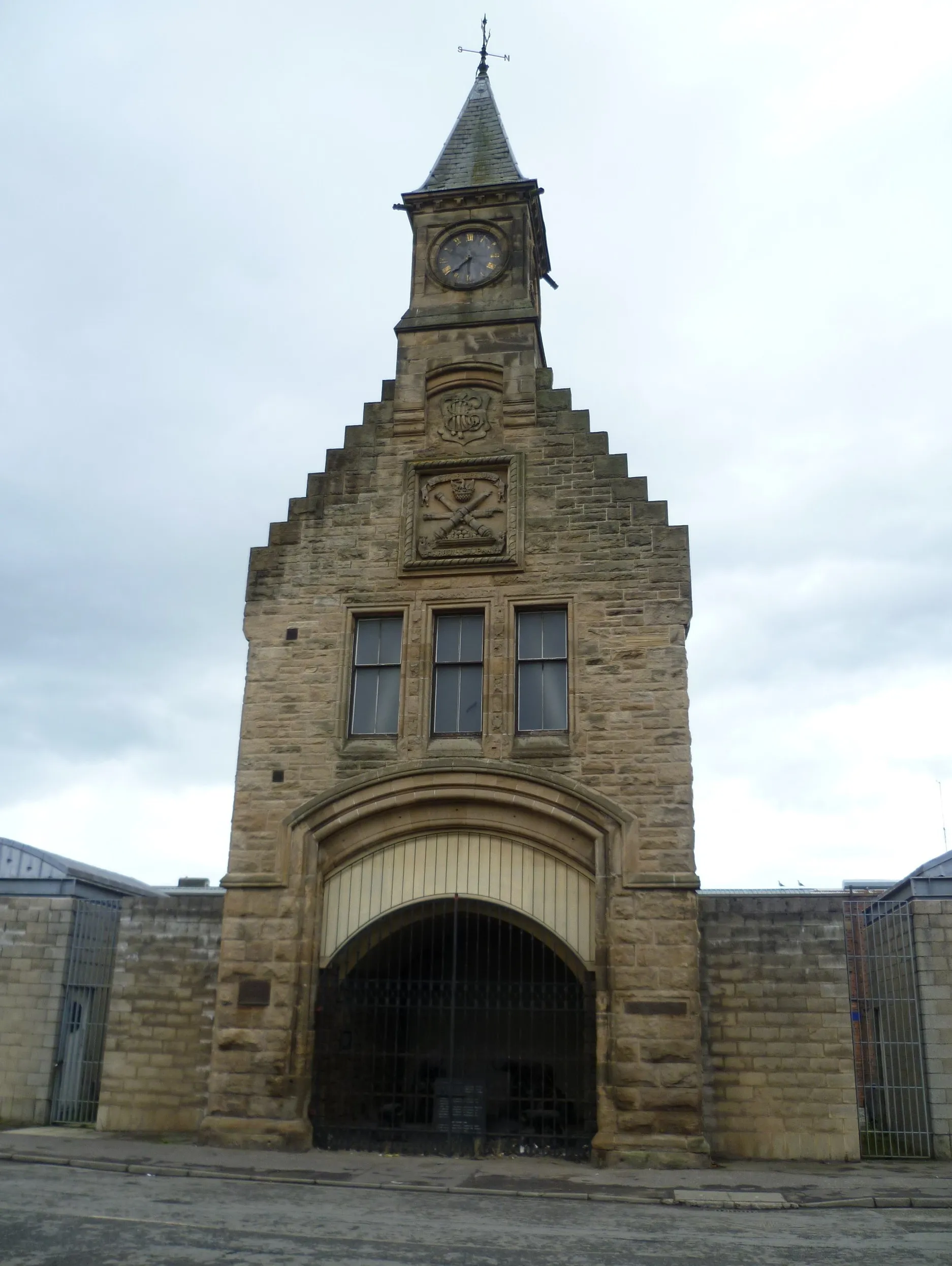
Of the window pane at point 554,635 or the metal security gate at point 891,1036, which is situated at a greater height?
the window pane at point 554,635

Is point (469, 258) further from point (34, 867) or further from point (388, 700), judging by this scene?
point (34, 867)

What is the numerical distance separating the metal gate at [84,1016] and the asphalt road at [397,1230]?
517 centimetres

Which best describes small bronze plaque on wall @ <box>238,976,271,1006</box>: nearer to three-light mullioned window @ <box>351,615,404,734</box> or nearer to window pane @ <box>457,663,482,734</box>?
three-light mullioned window @ <box>351,615,404,734</box>

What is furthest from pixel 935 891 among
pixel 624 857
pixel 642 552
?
pixel 642 552

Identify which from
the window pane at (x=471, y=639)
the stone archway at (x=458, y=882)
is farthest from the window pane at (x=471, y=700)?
the stone archway at (x=458, y=882)

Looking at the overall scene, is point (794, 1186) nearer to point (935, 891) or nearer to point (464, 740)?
point (935, 891)

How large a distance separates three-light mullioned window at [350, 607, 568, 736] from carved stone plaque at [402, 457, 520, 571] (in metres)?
0.84

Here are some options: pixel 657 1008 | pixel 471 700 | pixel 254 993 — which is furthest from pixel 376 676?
pixel 657 1008

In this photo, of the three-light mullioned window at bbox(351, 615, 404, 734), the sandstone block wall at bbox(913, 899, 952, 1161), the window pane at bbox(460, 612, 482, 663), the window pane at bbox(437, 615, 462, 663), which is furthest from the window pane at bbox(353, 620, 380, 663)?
the sandstone block wall at bbox(913, 899, 952, 1161)

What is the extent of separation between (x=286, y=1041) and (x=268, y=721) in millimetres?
4273

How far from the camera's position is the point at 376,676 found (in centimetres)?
1553

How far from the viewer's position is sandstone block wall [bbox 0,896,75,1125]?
51.9ft

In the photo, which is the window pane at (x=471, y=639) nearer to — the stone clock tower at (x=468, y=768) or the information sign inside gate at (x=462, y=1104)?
the stone clock tower at (x=468, y=768)

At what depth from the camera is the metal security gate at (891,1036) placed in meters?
14.1
